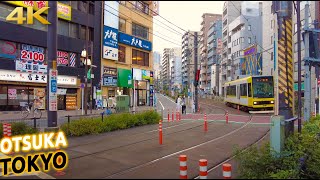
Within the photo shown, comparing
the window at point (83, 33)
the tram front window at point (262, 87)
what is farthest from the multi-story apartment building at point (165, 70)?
the tram front window at point (262, 87)

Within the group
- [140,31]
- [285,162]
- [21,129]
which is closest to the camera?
[285,162]

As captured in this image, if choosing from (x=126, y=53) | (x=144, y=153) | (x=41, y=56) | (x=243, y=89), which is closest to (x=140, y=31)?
(x=126, y=53)

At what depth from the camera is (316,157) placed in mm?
8469

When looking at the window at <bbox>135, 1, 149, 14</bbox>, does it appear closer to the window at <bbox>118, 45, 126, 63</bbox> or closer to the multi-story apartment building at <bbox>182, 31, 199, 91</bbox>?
the multi-story apartment building at <bbox>182, 31, 199, 91</bbox>

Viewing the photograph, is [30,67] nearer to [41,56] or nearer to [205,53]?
[41,56]

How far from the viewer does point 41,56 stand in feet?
98.7

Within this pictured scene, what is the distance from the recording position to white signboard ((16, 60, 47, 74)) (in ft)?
91.5

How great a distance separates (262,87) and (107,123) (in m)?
15.5

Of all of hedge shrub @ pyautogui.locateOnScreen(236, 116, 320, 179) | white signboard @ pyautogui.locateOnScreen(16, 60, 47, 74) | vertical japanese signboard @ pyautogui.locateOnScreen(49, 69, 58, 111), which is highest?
white signboard @ pyautogui.locateOnScreen(16, 60, 47, 74)

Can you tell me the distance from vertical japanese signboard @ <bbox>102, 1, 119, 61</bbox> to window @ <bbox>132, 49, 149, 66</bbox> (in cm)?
517

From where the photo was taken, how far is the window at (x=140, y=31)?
4429 centimetres

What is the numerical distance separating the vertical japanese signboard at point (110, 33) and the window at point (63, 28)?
5.51 m

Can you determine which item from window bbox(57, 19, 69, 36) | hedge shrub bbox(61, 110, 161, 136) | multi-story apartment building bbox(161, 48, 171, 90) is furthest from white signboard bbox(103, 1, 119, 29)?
multi-story apartment building bbox(161, 48, 171, 90)

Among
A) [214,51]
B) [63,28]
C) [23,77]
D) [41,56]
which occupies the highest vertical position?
[214,51]
